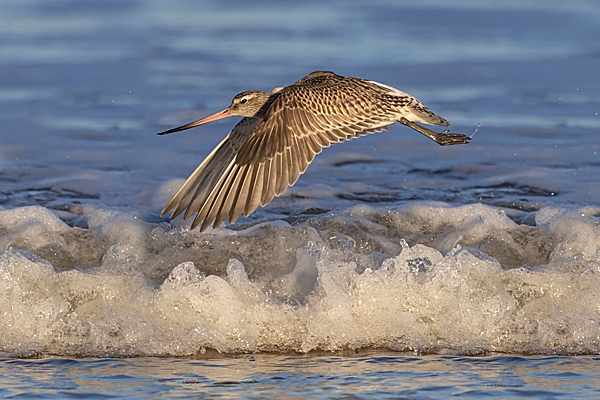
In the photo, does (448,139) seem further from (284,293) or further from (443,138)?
(284,293)

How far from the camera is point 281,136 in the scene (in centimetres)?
589

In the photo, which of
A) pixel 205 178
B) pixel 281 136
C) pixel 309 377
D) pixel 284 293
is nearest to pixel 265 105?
pixel 205 178

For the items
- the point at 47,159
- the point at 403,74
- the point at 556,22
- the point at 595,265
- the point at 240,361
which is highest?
the point at 556,22

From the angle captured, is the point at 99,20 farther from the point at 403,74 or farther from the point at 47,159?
the point at 47,159

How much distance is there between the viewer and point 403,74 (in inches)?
456

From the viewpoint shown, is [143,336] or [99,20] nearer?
[143,336]

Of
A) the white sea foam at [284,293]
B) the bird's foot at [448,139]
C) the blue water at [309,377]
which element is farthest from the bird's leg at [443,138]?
the blue water at [309,377]

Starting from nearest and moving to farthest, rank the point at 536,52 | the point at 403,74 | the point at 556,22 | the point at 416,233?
1. the point at 416,233
2. the point at 403,74
3. the point at 536,52
4. the point at 556,22

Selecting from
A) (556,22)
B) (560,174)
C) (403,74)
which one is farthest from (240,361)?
(556,22)

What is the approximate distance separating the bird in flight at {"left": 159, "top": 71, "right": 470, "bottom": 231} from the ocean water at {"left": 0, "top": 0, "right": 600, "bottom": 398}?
0.34 metres

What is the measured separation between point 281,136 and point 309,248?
0.66 meters

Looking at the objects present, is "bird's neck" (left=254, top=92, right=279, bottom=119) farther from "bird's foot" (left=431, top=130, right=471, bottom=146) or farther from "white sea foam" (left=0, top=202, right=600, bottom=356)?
"bird's foot" (left=431, top=130, right=471, bottom=146)

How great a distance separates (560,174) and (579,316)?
3124 mm

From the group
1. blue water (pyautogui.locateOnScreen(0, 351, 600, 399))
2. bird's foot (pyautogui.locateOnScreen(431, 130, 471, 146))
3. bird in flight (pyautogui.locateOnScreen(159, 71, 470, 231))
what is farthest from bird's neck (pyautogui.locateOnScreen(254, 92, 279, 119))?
blue water (pyautogui.locateOnScreen(0, 351, 600, 399))
